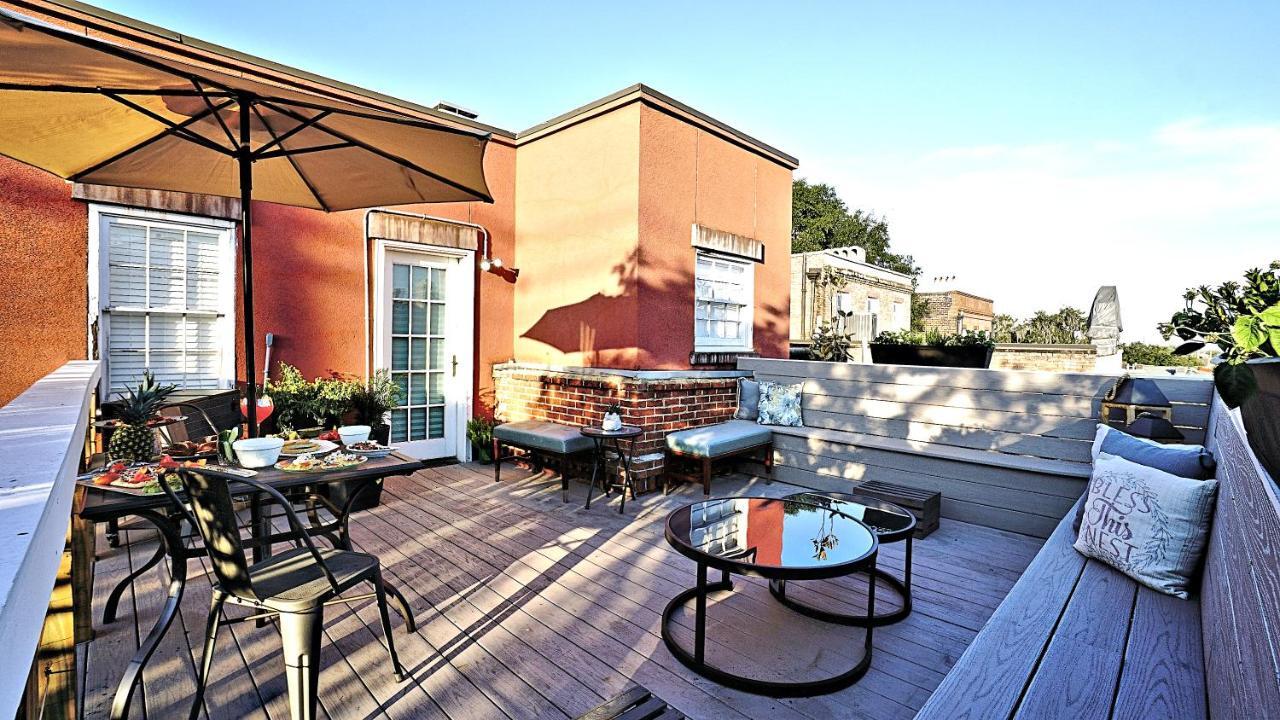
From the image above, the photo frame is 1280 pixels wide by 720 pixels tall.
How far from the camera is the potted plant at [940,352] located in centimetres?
626

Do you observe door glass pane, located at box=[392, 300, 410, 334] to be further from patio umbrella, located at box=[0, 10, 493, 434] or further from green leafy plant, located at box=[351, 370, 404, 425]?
patio umbrella, located at box=[0, 10, 493, 434]

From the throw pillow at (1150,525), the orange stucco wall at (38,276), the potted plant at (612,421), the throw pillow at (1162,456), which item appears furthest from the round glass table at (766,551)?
the orange stucco wall at (38,276)

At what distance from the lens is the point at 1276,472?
124 centimetres

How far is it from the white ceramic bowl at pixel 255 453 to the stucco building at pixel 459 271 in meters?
2.94

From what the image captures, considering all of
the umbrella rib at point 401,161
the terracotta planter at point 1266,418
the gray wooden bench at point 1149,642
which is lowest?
the gray wooden bench at point 1149,642

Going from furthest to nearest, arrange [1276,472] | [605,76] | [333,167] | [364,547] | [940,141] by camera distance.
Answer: [940,141], [605,76], [364,547], [333,167], [1276,472]

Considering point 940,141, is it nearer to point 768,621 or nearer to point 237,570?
point 768,621

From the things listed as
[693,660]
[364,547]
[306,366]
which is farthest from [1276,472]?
[306,366]

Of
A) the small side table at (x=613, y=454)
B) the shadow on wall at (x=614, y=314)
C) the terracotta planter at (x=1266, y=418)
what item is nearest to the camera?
the terracotta planter at (x=1266, y=418)

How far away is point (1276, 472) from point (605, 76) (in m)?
7.92

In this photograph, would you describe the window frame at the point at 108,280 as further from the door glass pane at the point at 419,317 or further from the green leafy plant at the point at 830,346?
the green leafy plant at the point at 830,346

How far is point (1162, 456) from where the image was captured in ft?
8.52

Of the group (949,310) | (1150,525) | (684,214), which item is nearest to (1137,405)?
(1150,525)

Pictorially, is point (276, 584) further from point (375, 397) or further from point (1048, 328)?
point (1048, 328)
